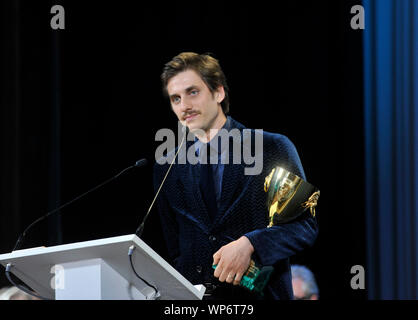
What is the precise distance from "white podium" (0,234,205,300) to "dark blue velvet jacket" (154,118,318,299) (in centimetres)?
74

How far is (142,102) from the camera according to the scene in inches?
137

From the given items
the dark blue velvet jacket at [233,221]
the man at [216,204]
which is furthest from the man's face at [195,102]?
the dark blue velvet jacket at [233,221]

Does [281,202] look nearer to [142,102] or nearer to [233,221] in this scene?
[233,221]

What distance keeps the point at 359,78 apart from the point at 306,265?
1015 millimetres

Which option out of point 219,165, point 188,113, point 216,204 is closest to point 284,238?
point 216,204

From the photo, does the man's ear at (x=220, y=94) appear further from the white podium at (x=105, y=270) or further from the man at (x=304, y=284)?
the white podium at (x=105, y=270)

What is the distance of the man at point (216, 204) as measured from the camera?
2.53m

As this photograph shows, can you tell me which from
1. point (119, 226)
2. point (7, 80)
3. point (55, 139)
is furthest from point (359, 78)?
point (7, 80)

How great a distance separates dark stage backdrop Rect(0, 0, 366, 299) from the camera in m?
3.21

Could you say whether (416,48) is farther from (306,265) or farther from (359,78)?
(306,265)

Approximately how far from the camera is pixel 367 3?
3.29 metres

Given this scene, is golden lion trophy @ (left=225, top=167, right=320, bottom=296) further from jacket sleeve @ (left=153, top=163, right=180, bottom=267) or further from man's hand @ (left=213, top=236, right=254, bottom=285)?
jacket sleeve @ (left=153, top=163, right=180, bottom=267)

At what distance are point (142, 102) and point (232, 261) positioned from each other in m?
1.40

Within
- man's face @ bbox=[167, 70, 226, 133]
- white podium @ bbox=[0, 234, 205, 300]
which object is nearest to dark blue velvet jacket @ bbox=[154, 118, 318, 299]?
man's face @ bbox=[167, 70, 226, 133]
